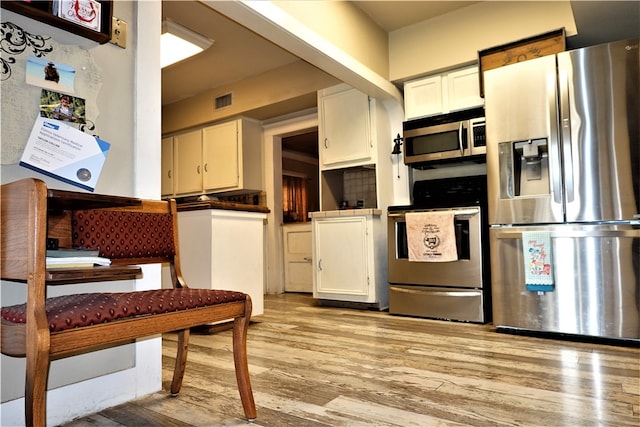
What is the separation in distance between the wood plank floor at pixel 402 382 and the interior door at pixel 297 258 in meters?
2.25

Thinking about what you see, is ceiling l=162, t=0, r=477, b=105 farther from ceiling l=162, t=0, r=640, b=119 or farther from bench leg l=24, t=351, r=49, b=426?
bench leg l=24, t=351, r=49, b=426

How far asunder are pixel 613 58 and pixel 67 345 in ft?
9.69

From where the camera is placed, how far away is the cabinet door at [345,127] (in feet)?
12.4

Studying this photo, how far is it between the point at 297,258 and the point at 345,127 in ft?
6.16

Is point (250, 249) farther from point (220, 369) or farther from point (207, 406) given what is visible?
point (207, 406)

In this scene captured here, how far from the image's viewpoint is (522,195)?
2672mm

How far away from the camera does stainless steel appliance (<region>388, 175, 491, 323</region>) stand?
2980mm

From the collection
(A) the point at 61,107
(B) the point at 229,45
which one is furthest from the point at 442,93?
(A) the point at 61,107

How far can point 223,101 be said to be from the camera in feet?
15.9

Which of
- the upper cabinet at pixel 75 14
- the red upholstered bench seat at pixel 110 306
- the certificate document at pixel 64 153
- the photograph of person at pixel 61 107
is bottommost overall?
the red upholstered bench seat at pixel 110 306

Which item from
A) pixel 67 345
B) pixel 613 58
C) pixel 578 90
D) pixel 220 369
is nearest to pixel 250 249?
pixel 220 369

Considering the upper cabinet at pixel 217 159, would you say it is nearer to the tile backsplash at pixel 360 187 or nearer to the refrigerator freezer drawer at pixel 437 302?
the tile backsplash at pixel 360 187

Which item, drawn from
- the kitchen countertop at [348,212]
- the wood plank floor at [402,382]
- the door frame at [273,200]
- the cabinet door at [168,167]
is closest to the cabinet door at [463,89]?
the kitchen countertop at [348,212]

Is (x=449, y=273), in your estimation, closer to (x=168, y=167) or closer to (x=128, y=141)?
(x=128, y=141)
